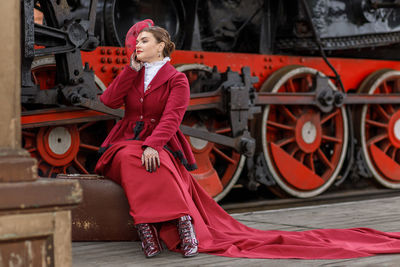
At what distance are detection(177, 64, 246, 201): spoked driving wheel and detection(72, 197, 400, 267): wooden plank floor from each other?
626 millimetres

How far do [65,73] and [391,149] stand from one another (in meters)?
4.14

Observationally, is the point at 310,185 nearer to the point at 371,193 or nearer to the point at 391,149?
the point at 371,193

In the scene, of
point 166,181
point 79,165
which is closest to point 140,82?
point 166,181

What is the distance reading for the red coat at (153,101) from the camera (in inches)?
136

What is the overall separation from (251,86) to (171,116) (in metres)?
2.41

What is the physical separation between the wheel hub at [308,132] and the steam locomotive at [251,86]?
0.01 metres

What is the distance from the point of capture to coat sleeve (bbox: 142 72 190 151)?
3332 millimetres

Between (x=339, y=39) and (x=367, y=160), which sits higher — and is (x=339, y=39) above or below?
above

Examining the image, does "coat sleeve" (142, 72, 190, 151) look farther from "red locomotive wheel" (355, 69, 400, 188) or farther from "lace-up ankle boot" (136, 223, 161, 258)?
"red locomotive wheel" (355, 69, 400, 188)

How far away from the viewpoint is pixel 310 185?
6.34 m

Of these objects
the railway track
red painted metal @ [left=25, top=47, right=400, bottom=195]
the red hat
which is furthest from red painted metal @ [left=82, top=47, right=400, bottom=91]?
the red hat

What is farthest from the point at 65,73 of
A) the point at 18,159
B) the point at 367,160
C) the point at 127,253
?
the point at 367,160

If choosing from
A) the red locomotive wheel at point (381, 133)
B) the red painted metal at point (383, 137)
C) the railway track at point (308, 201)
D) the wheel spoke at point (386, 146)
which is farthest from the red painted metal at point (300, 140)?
the wheel spoke at point (386, 146)

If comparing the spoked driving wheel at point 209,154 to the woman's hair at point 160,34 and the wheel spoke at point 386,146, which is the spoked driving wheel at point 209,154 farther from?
the wheel spoke at point 386,146
